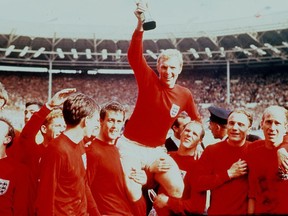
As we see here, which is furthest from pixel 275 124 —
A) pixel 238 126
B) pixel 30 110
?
pixel 30 110

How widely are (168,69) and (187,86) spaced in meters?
13.8

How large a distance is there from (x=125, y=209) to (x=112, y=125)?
47 cm

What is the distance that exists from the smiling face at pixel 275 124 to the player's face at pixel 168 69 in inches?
23.3

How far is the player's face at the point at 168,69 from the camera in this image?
2494 millimetres

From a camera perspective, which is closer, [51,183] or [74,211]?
[51,183]

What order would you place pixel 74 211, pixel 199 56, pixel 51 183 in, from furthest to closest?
pixel 199 56, pixel 74 211, pixel 51 183

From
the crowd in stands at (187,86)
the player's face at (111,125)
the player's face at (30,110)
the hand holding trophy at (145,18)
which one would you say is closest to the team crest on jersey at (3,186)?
the player's face at (111,125)

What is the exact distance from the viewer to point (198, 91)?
52.3 feet

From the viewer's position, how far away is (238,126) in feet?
7.93

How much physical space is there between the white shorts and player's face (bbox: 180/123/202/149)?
0.96 ft

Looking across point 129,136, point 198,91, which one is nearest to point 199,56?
point 198,91

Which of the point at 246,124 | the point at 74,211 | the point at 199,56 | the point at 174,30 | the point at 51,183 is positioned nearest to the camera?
the point at 51,183

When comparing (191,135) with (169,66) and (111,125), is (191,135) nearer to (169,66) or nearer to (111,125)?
(169,66)

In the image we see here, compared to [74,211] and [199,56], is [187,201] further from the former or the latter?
[199,56]
